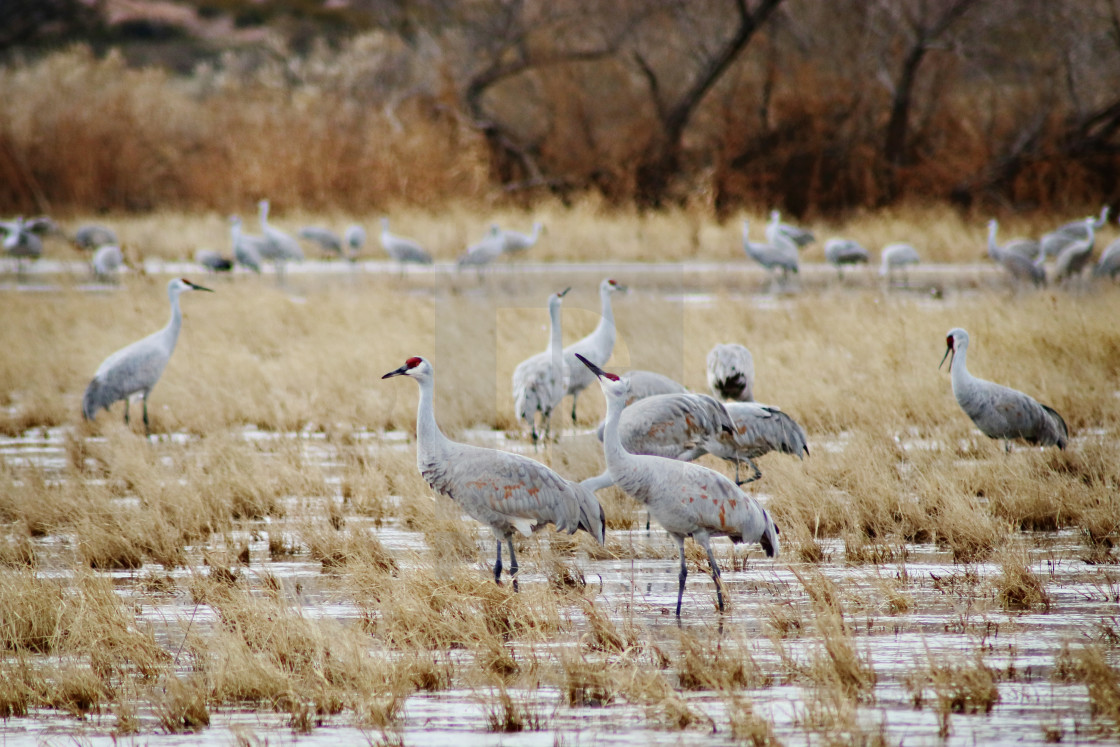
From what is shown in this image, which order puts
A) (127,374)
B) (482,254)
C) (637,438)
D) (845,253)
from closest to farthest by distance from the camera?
(637,438) < (127,374) < (845,253) < (482,254)

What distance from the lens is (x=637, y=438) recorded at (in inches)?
255

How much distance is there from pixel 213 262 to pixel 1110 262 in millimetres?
12542

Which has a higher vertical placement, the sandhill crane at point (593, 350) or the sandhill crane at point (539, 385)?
the sandhill crane at point (593, 350)

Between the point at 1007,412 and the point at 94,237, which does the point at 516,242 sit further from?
the point at 1007,412

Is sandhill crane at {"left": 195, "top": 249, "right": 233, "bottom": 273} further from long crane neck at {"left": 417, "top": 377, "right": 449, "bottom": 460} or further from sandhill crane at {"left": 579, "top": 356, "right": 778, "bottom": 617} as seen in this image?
sandhill crane at {"left": 579, "top": 356, "right": 778, "bottom": 617}

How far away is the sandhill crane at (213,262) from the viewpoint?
17344 mm

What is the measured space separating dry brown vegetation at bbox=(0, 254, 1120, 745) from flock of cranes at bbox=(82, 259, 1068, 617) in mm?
277

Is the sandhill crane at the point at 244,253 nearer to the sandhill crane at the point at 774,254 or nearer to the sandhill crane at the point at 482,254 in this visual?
the sandhill crane at the point at 482,254

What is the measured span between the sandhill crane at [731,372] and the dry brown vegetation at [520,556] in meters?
0.71

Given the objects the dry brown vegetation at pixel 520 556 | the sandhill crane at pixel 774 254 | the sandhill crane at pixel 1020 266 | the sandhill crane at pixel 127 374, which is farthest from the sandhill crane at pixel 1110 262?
the sandhill crane at pixel 127 374

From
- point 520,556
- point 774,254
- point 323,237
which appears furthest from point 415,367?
point 323,237

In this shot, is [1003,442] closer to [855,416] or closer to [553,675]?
[855,416]

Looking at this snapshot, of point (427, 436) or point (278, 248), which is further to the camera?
point (278, 248)

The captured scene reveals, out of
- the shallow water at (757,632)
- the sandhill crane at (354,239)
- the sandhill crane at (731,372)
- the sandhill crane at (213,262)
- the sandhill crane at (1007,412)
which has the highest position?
the sandhill crane at (354,239)
